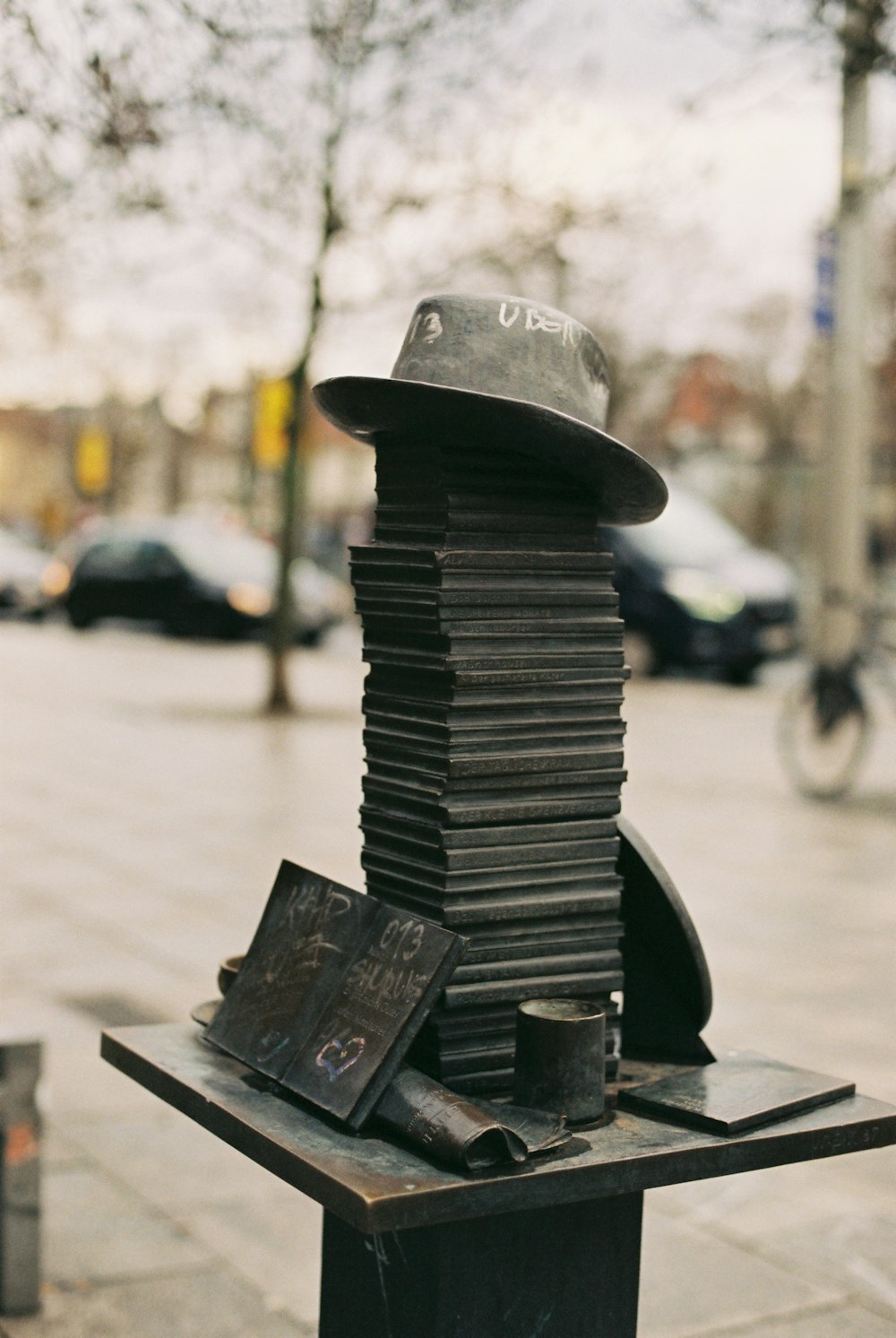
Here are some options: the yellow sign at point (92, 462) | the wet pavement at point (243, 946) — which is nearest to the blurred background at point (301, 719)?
the wet pavement at point (243, 946)

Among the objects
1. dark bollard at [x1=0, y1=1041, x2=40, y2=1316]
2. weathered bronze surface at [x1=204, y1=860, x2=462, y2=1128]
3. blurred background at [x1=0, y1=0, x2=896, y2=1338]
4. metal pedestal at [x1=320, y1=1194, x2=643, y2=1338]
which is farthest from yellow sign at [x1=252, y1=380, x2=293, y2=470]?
metal pedestal at [x1=320, y1=1194, x2=643, y2=1338]

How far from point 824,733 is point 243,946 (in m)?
5.08

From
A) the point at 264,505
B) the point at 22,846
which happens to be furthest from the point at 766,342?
the point at 22,846

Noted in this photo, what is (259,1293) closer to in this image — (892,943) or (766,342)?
(892,943)

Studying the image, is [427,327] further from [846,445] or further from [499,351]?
[846,445]

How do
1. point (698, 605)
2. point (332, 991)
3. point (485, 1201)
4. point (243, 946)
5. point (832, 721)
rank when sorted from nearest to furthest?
1. point (485, 1201)
2. point (332, 991)
3. point (243, 946)
4. point (832, 721)
5. point (698, 605)

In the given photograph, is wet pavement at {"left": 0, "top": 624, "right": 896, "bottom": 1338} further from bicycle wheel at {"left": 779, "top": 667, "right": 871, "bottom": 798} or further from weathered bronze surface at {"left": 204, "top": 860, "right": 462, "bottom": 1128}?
weathered bronze surface at {"left": 204, "top": 860, "right": 462, "bottom": 1128}

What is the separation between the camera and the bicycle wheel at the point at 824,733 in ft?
33.0

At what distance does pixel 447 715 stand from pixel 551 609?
0.66 ft

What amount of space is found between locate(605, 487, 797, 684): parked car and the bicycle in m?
7.25

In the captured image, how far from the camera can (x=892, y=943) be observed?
642 cm

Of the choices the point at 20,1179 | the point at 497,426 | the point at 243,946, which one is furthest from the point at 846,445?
the point at 497,426

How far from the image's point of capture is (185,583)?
78.7 feet

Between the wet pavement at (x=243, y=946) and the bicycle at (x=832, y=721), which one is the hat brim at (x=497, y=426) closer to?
the wet pavement at (x=243, y=946)
